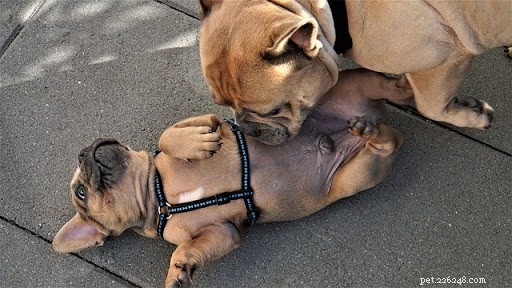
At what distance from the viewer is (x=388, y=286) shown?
9.96ft

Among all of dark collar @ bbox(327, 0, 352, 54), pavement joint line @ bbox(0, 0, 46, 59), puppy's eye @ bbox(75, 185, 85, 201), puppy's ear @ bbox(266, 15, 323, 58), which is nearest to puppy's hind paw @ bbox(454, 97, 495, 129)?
dark collar @ bbox(327, 0, 352, 54)

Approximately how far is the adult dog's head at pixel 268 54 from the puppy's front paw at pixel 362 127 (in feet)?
0.81

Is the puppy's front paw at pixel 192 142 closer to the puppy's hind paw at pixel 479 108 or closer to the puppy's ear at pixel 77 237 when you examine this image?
the puppy's ear at pixel 77 237

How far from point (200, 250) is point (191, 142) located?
0.48 meters

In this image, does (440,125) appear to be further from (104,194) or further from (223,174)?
(104,194)

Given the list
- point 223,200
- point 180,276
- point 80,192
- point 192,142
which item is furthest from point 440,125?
point 80,192

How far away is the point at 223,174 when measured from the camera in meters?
2.85

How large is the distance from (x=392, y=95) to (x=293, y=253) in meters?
0.91

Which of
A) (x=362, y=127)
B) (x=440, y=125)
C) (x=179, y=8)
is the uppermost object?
(x=179, y=8)

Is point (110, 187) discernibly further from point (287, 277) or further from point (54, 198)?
point (287, 277)

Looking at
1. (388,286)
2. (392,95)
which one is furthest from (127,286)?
(392,95)

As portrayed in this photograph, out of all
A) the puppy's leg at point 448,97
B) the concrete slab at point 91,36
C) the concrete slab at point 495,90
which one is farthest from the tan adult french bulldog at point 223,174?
the concrete slab at point 91,36

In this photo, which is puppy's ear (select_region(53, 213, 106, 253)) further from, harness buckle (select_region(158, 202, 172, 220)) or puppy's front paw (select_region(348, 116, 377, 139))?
puppy's front paw (select_region(348, 116, 377, 139))

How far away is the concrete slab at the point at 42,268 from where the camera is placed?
3127 mm
